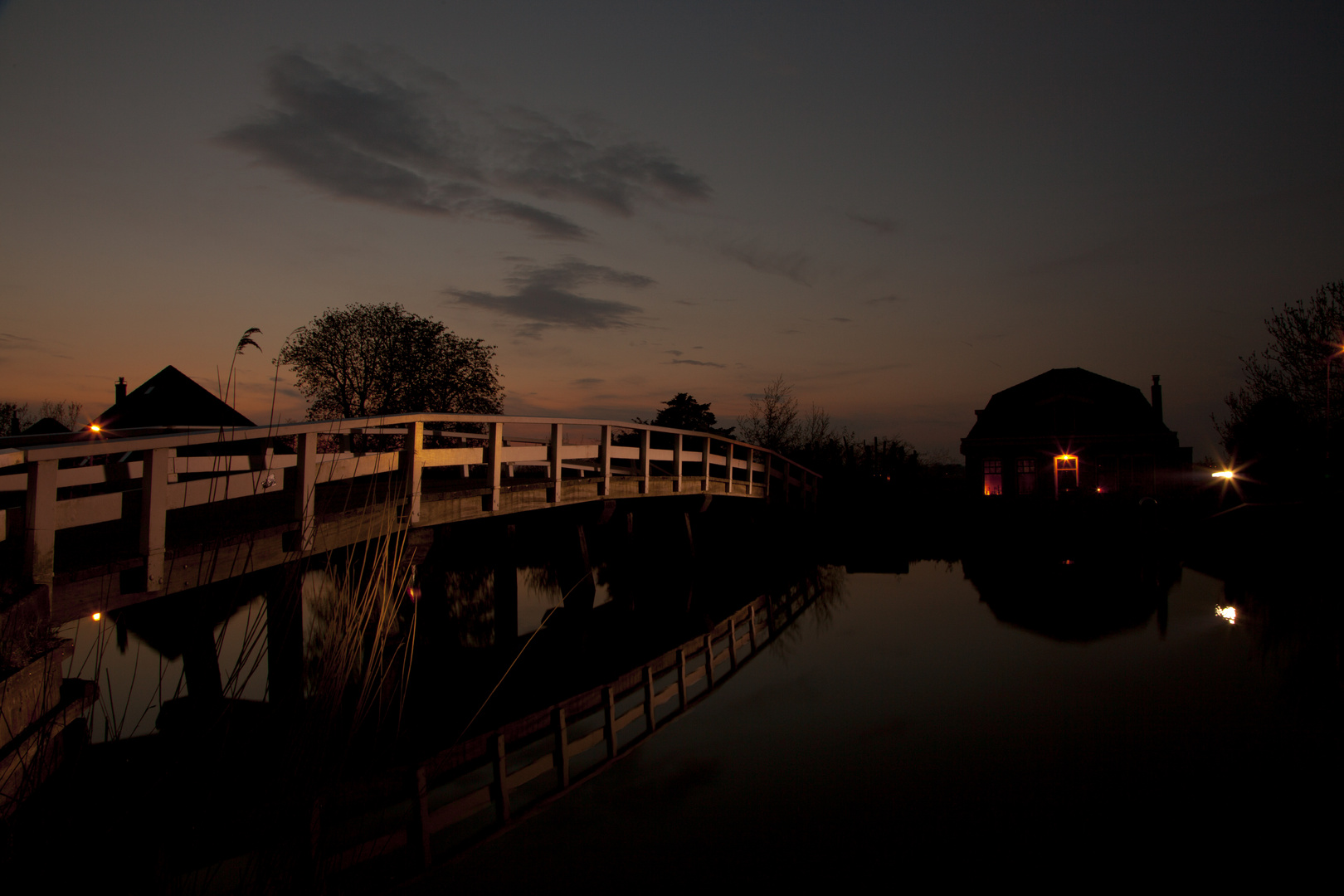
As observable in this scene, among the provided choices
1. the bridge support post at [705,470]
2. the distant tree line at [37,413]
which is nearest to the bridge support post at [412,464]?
the bridge support post at [705,470]

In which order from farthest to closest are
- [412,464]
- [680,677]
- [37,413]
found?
[37,413] < [680,677] < [412,464]

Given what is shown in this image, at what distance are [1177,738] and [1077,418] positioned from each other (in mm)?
25481

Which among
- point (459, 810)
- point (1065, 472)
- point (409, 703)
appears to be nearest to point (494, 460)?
point (409, 703)

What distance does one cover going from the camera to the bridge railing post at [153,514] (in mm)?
4758

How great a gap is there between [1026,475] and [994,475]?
1.14m

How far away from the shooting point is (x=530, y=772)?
520 centimetres

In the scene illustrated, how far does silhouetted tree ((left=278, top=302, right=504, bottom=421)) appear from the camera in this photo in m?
38.1

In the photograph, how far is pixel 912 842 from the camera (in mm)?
4301

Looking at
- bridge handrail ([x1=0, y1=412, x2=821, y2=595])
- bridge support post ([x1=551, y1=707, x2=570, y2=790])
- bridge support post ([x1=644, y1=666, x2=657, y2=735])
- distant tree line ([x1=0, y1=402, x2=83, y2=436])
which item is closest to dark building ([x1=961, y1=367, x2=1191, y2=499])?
bridge support post ([x1=644, y1=666, x2=657, y2=735])

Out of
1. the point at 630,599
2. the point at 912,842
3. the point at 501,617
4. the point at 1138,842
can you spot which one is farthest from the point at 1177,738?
the point at 630,599

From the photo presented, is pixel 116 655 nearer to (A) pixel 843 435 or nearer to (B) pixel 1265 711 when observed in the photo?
(B) pixel 1265 711

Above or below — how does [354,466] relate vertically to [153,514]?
above

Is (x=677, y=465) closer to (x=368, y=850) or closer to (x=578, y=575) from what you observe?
(x=578, y=575)

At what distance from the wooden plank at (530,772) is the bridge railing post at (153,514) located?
249cm
